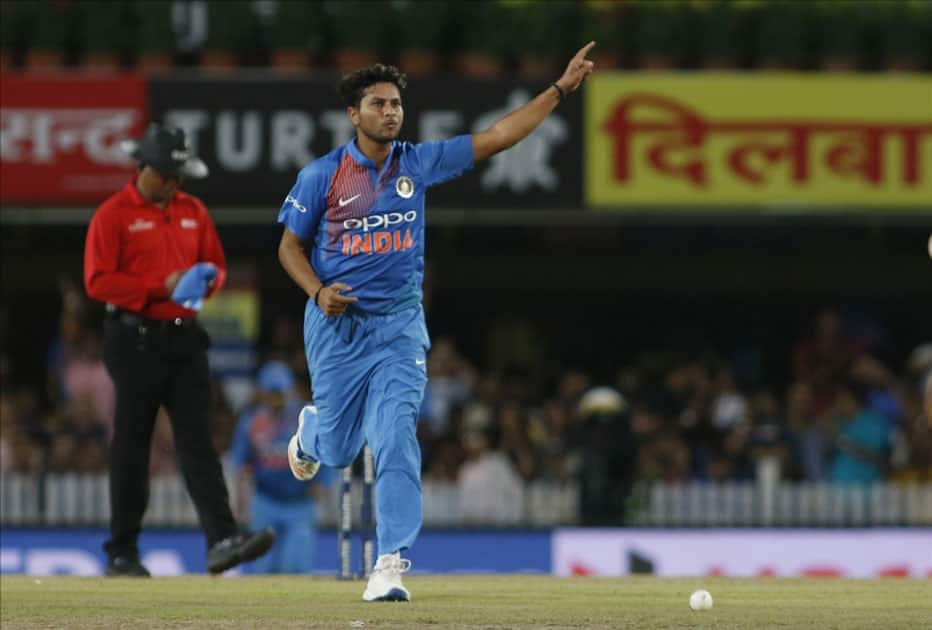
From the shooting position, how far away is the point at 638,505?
15.8 meters

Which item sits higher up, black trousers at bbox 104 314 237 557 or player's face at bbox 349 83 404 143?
player's face at bbox 349 83 404 143

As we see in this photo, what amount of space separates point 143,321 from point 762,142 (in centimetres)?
804

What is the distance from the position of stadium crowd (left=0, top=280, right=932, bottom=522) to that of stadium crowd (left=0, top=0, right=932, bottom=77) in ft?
7.38

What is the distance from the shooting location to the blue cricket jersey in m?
8.48

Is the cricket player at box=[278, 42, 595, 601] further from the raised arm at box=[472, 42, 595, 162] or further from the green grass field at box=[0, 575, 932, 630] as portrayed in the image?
the green grass field at box=[0, 575, 932, 630]

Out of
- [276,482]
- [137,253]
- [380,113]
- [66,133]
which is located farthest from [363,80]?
[66,133]

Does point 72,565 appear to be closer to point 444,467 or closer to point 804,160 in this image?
point 444,467

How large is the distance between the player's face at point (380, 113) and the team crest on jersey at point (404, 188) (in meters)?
0.17

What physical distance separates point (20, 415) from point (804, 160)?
6600 millimetres

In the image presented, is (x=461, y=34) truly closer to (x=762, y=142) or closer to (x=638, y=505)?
(x=762, y=142)

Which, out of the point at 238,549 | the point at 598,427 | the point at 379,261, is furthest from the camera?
the point at 598,427

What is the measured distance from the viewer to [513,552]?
15.5 metres

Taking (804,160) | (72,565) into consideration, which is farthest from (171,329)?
(804,160)

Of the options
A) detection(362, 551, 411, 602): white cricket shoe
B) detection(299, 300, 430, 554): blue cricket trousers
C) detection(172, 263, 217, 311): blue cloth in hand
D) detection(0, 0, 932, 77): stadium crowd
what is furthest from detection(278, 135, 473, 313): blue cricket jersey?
detection(0, 0, 932, 77): stadium crowd
